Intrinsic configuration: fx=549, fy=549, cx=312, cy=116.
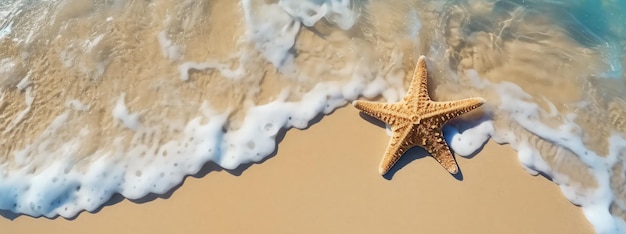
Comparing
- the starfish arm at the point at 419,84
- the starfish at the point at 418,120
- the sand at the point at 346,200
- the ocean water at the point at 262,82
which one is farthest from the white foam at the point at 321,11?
the sand at the point at 346,200

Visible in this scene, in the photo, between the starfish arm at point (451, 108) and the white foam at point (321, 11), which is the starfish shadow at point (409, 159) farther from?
the white foam at point (321, 11)

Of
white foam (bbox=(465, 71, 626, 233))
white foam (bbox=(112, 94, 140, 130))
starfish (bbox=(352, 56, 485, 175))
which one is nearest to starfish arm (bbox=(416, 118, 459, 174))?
starfish (bbox=(352, 56, 485, 175))

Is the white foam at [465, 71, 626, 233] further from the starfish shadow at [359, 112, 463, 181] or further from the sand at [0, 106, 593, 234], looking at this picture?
the starfish shadow at [359, 112, 463, 181]

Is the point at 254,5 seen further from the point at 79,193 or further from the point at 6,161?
the point at 6,161

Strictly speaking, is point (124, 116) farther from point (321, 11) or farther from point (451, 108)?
point (451, 108)

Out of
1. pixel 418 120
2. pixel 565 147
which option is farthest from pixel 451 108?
pixel 565 147

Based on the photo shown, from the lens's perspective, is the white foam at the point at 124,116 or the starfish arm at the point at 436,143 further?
the white foam at the point at 124,116
